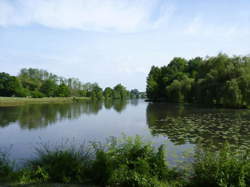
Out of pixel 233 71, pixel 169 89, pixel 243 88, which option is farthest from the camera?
pixel 169 89

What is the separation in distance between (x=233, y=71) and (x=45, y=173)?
2870 centimetres

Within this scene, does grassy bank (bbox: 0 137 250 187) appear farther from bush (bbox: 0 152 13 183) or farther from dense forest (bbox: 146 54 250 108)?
dense forest (bbox: 146 54 250 108)

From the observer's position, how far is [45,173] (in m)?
4.05

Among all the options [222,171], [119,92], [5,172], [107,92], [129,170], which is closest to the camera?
[222,171]

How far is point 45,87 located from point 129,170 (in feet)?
251

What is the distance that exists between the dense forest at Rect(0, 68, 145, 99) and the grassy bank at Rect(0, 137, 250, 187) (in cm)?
6519

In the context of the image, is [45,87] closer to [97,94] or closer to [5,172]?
[97,94]

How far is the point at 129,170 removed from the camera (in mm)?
3822

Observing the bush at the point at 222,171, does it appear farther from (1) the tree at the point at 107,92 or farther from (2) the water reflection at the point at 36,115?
(1) the tree at the point at 107,92

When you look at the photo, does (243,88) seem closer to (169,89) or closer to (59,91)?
(169,89)

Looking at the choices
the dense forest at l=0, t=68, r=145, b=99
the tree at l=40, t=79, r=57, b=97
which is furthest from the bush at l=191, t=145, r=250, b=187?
the tree at l=40, t=79, r=57, b=97

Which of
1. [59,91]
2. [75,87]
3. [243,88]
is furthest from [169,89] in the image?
[75,87]

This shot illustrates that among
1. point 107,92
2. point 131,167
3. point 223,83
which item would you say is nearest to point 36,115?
point 131,167

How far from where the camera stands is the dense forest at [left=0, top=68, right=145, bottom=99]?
61.8m
